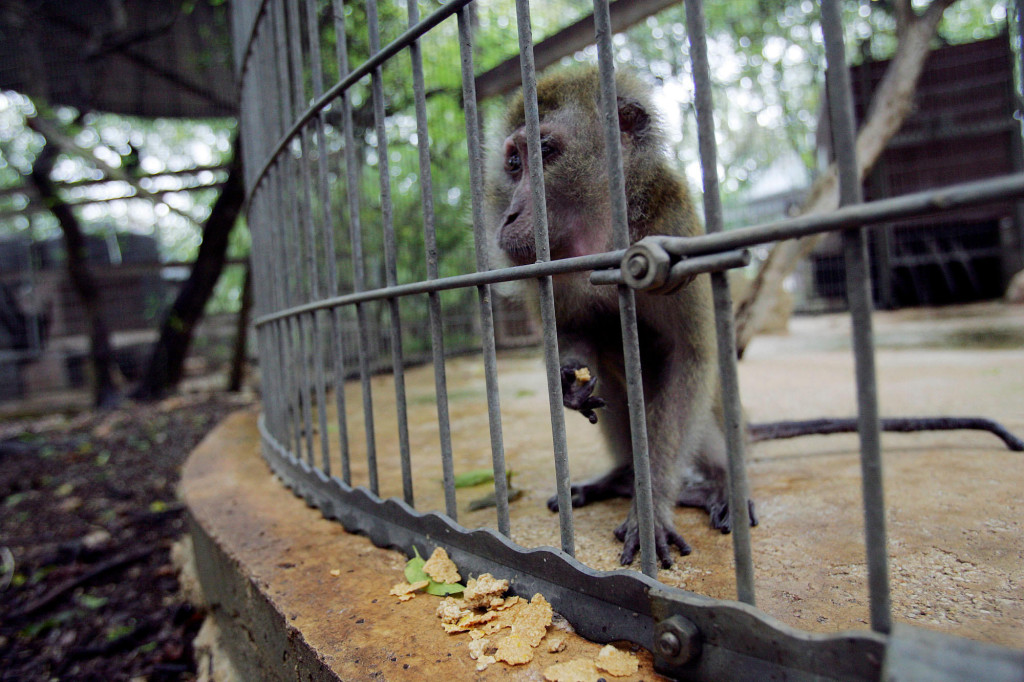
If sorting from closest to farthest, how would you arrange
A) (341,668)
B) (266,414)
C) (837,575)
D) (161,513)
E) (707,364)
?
(341,668), (837,575), (707,364), (266,414), (161,513)

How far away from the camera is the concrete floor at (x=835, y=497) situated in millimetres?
1137

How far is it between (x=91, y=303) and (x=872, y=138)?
7552 mm

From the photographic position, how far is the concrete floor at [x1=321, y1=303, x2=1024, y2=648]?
3.73ft

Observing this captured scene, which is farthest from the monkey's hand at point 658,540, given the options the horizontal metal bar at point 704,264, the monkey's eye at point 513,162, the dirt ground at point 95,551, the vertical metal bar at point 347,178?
the dirt ground at point 95,551

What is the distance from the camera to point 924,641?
671 mm

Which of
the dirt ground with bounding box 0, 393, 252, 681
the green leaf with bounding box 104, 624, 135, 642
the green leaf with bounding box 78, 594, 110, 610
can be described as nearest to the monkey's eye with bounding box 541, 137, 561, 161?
the dirt ground with bounding box 0, 393, 252, 681

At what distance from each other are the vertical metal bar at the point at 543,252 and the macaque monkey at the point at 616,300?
0.28 metres

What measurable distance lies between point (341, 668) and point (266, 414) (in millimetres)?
2223

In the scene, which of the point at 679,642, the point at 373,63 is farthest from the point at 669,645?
the point at 373,63

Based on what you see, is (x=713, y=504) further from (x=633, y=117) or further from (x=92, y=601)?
(x=92, y=601)

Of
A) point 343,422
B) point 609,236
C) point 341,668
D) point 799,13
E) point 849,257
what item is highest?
point 799,13

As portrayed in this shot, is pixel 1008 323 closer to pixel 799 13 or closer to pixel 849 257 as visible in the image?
pixel 799 13

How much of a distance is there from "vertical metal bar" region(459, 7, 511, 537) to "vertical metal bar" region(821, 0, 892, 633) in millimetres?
673

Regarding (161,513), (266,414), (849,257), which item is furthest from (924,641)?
(161,513)
